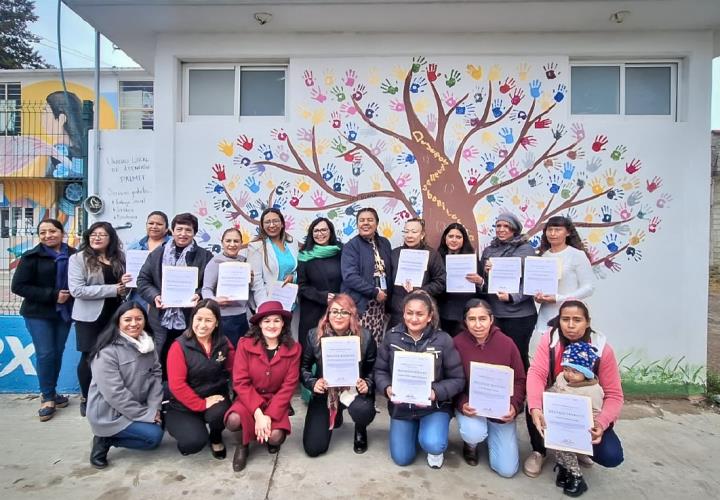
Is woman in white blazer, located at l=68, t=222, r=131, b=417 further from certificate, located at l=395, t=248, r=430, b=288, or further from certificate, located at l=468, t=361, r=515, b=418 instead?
certificate, located at l=468, t=361, r=515, b=418

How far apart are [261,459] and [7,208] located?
1233 cm

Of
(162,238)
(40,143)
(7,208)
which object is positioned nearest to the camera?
(162,238)

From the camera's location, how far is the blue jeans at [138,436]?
10.3ft

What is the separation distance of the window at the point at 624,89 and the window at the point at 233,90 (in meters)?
3.50

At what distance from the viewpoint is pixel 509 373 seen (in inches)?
117

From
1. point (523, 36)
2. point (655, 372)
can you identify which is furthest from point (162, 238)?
point (655, 372)

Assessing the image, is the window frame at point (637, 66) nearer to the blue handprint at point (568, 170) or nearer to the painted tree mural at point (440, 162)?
the painted tree mural at point (440, 162)

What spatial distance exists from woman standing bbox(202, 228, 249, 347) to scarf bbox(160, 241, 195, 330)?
23 cm

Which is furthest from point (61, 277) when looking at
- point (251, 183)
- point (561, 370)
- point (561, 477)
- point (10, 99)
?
point (10, 99)

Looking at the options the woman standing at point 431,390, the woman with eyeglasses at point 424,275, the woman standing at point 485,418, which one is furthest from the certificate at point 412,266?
the woman standing at point 485,418

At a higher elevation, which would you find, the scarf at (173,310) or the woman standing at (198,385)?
the scarf at (173,310)

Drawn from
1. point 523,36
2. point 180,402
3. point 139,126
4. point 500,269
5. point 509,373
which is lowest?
point 180,402

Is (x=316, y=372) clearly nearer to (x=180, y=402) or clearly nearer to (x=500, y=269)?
(x=180, y=402)

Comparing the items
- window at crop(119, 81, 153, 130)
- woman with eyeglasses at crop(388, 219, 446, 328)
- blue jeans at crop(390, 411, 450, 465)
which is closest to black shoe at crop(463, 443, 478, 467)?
blue jeans at crop(390, 411, 450, 465)
